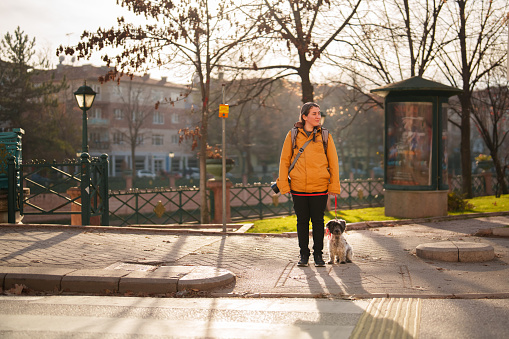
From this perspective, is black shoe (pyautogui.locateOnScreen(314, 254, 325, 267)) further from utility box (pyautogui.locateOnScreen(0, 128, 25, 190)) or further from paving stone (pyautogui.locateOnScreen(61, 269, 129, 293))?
utility box (pyautogui.locateOnScreen(0, 128, 25, 190))

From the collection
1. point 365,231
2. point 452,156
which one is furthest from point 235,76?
point 452,156

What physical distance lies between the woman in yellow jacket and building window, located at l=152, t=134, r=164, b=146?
Answer: 6979 cm

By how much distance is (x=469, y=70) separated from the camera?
2380 cm

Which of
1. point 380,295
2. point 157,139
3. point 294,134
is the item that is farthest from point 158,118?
point 380,295

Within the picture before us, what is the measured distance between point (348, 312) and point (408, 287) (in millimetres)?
1254

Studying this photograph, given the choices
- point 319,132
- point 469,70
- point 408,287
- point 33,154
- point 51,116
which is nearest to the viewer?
point 408,287

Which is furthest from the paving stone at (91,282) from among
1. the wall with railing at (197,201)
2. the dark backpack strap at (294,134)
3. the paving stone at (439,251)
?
the wall with railing at (197,201)

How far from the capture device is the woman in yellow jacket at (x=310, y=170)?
22.7 ft

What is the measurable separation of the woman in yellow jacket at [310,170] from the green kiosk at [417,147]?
7451 mm

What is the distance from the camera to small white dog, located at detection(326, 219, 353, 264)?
726 cm

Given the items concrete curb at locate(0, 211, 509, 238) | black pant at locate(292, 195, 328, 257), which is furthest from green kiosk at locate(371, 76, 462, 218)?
black pant at locate(292, 195, 328, 257)

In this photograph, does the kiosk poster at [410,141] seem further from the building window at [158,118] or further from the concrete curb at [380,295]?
the building window at [158,118]

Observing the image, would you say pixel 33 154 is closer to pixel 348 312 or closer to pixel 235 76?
pixel 235 76

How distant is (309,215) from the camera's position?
7180 millimetres
